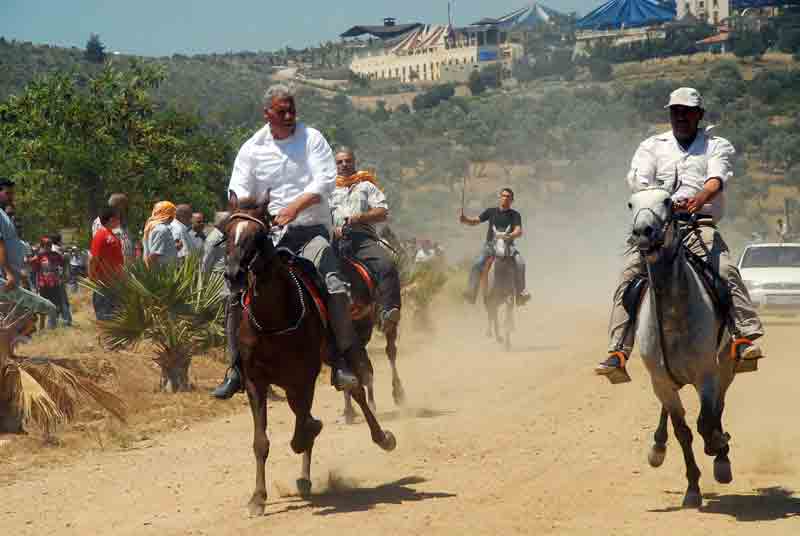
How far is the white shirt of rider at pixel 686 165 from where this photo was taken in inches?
398

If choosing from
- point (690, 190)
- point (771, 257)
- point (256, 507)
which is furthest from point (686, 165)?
point (771, 257)

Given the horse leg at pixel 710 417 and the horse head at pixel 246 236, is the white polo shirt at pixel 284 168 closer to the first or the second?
the horse head at pixel 246 236

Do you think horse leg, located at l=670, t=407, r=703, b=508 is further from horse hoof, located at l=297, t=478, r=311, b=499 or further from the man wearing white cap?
horse hoof, located at l=297, t=478, r=311, b=499

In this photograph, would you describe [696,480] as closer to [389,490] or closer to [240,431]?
[389,490]

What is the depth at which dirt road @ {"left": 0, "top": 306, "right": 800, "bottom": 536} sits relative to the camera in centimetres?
912

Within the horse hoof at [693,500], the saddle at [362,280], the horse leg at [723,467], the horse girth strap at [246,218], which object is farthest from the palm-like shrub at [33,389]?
the horse leg at [723,467]

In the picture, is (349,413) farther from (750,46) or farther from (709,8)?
(709,8)

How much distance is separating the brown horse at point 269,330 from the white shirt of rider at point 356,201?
13.6 ft

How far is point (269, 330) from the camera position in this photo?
965 cm

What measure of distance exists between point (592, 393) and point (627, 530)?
681 centimetres

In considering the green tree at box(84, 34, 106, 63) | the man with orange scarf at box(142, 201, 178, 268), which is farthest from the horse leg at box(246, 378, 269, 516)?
the green tree at box(84, 34, 106, 63)

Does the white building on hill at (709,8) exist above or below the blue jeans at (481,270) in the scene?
above

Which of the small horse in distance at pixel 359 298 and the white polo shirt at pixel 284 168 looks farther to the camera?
the small horse in distance at pixel 359 298

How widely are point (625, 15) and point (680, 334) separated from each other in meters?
127
